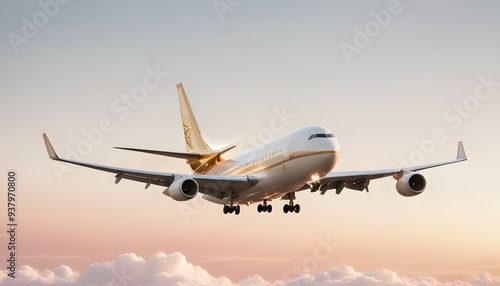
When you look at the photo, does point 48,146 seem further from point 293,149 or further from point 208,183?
point 293,149

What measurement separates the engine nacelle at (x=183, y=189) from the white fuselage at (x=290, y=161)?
13.5ft

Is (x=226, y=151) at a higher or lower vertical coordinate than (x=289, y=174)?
higher

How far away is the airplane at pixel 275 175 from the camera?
1790 inches

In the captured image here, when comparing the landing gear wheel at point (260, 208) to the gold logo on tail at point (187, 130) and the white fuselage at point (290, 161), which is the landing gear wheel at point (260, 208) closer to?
the white fuselage at point (290, 161)

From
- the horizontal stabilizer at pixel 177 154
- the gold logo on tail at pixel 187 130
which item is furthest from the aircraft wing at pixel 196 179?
the gold logo on tail at pixel 187 130

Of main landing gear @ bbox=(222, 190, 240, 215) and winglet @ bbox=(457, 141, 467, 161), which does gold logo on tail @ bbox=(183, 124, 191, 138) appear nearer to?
main landing gear @ bbox=(222, 190, 240, 215)

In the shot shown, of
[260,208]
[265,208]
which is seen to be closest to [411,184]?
[265,208]

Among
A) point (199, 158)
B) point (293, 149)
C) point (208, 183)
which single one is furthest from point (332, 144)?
point (199, 158)

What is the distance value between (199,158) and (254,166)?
35.5 ft

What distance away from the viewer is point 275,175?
47.4 meters

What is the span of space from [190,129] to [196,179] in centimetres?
2319

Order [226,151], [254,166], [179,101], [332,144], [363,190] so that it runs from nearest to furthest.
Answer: [332,144] → [254,166] → [363,190] → [226,151] → [179,101]

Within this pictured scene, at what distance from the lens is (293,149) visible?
46.3 meters

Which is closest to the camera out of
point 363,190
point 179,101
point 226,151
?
point 363,190
